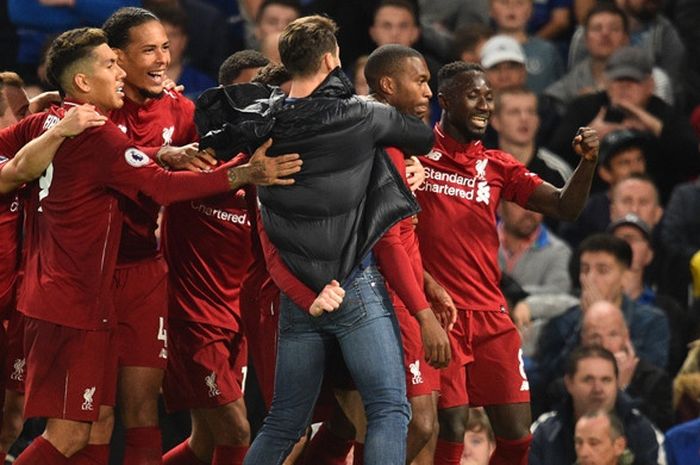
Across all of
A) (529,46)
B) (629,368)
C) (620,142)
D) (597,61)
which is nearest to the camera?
(629,368)

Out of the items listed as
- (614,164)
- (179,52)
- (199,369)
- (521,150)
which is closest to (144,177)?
(199,369)

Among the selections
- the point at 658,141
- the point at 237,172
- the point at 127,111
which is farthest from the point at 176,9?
the point at 237,172

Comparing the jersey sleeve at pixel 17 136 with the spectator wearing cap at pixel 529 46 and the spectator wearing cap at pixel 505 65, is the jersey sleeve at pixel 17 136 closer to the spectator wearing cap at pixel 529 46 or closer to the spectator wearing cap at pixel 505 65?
the spectator wearing cap at pixel 505 65

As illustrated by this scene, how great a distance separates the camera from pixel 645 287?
12.1 m

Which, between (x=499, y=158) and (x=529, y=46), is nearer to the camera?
(x=499, y=158)

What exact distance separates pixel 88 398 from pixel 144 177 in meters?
0.99

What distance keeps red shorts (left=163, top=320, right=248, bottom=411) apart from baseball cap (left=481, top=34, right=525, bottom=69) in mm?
5283

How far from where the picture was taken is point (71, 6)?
509 inches

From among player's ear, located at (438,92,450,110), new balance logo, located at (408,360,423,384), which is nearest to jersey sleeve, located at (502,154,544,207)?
player's ear, located at (438,92,450,110)

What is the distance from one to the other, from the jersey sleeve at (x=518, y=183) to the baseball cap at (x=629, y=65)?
4.67m

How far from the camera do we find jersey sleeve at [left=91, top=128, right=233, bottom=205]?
7.91 m

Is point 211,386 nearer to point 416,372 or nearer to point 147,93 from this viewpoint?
point 416,372

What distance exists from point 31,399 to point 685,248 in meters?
5.74

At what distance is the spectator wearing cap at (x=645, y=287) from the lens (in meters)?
11.6
